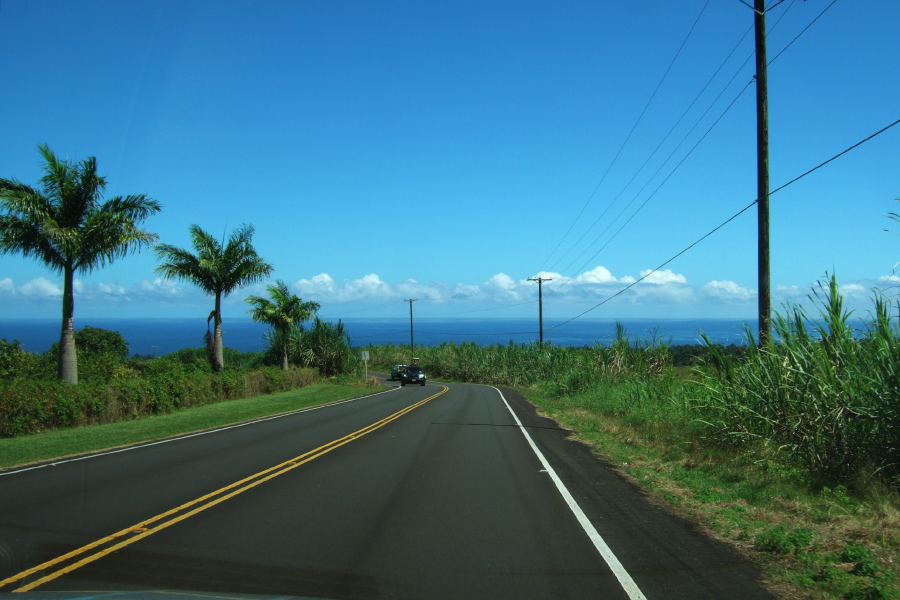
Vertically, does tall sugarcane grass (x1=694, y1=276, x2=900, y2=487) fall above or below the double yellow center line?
above

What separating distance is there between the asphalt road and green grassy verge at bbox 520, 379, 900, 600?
0.42 metres

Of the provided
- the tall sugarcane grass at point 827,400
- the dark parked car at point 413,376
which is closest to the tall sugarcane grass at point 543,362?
the dark parked car at point 413,376

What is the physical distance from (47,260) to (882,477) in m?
23.2

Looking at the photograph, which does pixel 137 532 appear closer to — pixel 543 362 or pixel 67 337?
pixel 67 337

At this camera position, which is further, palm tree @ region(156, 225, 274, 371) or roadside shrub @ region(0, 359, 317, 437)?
palm tree @ region(156, 225, 274, 371)

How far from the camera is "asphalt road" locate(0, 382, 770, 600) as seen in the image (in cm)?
561

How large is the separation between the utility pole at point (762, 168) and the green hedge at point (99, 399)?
1762 centimetres

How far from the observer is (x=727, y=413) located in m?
12.8

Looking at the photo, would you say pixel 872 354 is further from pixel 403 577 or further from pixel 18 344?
pixel 18 344

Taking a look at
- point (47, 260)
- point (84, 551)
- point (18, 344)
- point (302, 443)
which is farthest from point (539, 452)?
point (18, 344)

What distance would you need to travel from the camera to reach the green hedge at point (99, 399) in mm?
16750

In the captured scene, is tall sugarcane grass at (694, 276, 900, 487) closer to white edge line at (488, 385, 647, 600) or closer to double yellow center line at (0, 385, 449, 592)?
white edge line at (488, 385, 647, 600)

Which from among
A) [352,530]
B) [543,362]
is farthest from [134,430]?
[543,362]

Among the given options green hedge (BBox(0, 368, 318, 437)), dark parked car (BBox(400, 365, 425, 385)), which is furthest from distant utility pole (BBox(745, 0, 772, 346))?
dark parked car (BBox(400, 365, 425, 385))
